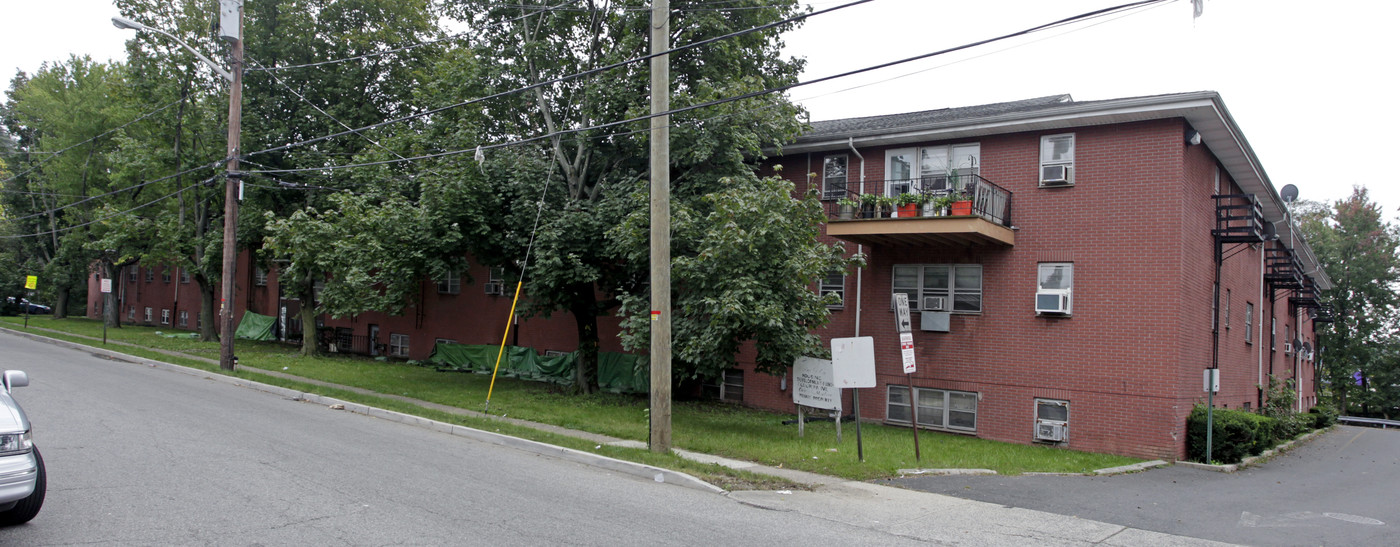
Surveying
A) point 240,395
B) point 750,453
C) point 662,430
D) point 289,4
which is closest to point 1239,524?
point 750,453

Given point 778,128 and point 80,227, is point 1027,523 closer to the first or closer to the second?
point 778,128

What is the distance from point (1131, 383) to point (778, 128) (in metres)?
8.40

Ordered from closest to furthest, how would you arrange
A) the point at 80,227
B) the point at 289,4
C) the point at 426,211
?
the point at 426,211 → the point at 289,4 → the point at 80,227

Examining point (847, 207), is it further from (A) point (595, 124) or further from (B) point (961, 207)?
(A) point (595, 124)

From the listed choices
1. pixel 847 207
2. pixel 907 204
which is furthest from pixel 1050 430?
pixel 847 207

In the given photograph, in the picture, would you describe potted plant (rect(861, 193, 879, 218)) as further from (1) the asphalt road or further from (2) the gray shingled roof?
(1) the asphalt road

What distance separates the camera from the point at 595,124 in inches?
722

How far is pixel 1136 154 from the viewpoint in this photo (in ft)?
49.1

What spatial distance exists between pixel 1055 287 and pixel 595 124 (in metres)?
10.5

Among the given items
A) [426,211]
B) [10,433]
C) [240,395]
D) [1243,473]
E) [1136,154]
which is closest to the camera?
[10,433]

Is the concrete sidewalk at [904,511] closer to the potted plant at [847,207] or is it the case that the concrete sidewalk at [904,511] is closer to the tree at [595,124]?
the tree at [595,124]

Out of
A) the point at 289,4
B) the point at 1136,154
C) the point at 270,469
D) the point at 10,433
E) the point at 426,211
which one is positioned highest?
the point at 289,4

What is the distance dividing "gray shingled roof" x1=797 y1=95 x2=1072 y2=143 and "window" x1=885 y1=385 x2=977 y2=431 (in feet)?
18.7

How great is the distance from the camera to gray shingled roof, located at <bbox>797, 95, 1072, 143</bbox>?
17.0 m
